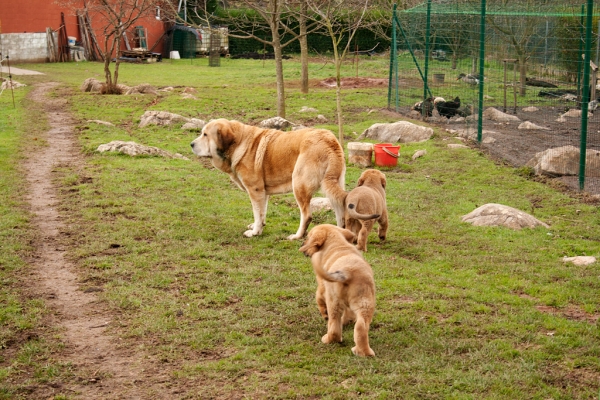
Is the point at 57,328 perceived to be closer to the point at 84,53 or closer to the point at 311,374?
the point at 311,374

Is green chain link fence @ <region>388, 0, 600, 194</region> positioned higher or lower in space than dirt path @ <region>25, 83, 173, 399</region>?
higher

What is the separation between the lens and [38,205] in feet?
Answer: 37.0

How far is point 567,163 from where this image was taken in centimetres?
1286

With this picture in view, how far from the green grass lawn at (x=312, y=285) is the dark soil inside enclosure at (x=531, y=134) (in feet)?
2.98

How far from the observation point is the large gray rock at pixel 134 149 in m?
15.1

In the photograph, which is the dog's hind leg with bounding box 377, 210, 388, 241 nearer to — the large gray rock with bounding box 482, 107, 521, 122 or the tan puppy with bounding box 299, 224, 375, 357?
the tan puppy with bounding box 299, 224, 375, 357

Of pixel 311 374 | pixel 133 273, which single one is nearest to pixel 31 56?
pixel 133 273

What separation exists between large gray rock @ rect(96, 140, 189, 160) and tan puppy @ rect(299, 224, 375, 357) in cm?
941

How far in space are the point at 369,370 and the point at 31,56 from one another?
40225 millimetres

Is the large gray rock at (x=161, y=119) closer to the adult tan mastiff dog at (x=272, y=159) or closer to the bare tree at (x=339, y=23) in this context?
the bare tree at (x=339, y=23)

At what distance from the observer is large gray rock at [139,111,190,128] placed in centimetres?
1900

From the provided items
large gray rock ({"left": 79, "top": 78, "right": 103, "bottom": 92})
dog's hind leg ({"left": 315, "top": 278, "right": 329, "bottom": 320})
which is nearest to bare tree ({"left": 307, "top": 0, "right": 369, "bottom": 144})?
dog's hind leg ({"left": 315, "top": 278, "right": 329, "bottom": 320})

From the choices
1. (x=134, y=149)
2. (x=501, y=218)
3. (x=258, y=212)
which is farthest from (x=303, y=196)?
(x=134, y=149)

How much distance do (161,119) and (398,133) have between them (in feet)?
21.6
